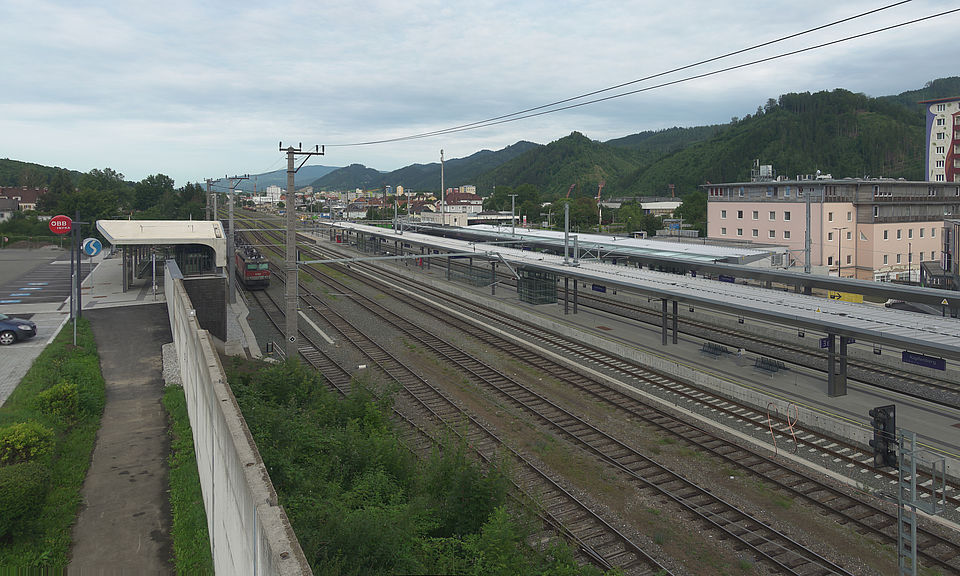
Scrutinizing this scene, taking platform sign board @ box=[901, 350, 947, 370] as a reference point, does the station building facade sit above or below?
above

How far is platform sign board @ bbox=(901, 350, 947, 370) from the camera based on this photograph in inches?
642

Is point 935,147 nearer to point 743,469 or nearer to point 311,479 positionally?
point 743,469

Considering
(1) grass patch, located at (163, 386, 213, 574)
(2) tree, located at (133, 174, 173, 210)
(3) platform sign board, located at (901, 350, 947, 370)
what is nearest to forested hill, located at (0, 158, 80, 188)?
(2) tree, located at (133, 174, 173, 210)

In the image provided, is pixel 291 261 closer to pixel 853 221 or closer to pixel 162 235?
pixel 162 235

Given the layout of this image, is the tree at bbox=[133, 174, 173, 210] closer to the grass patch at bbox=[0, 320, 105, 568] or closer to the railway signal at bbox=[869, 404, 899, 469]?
the grass patch at bbox=[0, 320, 105, 568]

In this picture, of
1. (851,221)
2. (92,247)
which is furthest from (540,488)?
(851,221)

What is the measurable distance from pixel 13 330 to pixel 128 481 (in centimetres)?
1507

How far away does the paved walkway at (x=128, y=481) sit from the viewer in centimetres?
1000

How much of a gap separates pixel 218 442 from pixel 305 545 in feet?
7.04

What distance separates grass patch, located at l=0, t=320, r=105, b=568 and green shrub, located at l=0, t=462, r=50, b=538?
73mm

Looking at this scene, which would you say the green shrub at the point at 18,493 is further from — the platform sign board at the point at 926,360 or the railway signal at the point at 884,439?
the platform sign board at the point at 926,360

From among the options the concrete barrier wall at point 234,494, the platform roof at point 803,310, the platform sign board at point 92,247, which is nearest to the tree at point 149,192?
the platform sign board at point 92,247

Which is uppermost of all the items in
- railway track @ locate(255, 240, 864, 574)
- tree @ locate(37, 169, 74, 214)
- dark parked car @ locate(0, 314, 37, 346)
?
tree @ locate(37, 169, 74, 214)

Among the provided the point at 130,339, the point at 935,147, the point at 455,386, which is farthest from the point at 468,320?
the point at 935,147
